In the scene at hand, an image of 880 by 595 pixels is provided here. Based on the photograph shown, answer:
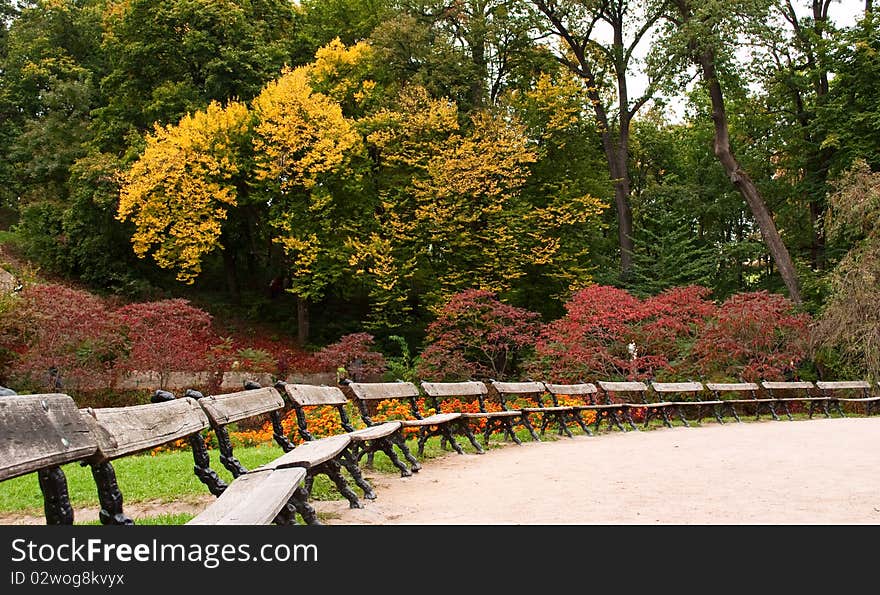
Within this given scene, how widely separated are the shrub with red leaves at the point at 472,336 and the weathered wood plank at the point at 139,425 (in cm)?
1339

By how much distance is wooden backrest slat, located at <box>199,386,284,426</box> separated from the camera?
4125 millimetres

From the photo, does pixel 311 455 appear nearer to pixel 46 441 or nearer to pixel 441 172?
pixel 46 441

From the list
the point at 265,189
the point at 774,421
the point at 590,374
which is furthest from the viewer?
the point at 265,189

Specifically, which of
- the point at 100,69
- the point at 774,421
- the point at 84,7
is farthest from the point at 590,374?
the point at 84,7

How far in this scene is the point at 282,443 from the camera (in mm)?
5629

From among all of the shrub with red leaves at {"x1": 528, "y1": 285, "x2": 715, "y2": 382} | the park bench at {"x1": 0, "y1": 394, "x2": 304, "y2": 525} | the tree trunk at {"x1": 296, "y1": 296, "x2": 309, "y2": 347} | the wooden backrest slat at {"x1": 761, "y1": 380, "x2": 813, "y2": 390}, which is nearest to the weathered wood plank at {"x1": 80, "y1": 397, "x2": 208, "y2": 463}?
the park bench at {"x1": 0, "y1": 394, "x2": 304, "y2": 525}

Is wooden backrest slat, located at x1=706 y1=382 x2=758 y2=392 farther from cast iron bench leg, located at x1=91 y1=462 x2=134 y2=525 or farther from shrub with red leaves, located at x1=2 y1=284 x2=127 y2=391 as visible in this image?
cast iron bench leg, located at x1=91 y1=462 x2=134 y2=525

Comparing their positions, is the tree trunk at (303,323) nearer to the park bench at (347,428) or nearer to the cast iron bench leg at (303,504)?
the park bench at (347,428)

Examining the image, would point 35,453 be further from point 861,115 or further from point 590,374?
point 861,115

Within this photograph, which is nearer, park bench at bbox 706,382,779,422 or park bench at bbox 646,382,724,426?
park bench at bbox 646,382,724,426

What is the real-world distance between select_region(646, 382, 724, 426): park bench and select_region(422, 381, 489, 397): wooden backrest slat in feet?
16.3
